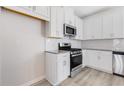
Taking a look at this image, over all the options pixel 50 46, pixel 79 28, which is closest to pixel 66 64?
pixel 50 46

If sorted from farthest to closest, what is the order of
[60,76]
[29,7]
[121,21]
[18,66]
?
[121,21], [60,76], [18,66], [29,7]

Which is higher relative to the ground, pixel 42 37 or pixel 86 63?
pixel 42 37

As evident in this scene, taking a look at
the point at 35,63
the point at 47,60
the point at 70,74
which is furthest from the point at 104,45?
the point at 35,63

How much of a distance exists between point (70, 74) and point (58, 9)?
209cm

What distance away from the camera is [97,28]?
3348mm

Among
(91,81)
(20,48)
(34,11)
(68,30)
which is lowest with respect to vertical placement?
(91,81)

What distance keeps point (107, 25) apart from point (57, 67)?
103 inches

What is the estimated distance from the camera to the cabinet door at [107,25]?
2.95 metres

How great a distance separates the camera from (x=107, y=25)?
305cm

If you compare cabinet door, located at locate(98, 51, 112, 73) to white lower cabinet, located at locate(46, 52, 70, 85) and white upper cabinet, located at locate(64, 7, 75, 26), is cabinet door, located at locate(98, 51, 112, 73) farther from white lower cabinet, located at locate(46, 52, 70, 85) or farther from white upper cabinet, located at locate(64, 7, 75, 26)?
white upper cabinet, located at locate(64, 7, 75, 26)

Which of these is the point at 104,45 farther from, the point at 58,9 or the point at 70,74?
the point at 58,9

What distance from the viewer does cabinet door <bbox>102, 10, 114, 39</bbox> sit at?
2.95 metres

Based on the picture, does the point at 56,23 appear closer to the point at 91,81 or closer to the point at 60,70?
the point at 60,70

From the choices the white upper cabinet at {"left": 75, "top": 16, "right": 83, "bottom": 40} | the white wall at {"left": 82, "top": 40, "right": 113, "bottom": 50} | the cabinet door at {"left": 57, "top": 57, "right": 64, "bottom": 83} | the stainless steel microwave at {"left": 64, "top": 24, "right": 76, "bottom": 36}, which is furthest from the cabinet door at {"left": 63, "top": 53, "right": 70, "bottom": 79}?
the white wall at {"left": 82, "top": 40, "right": 113, "bottom": 50}
